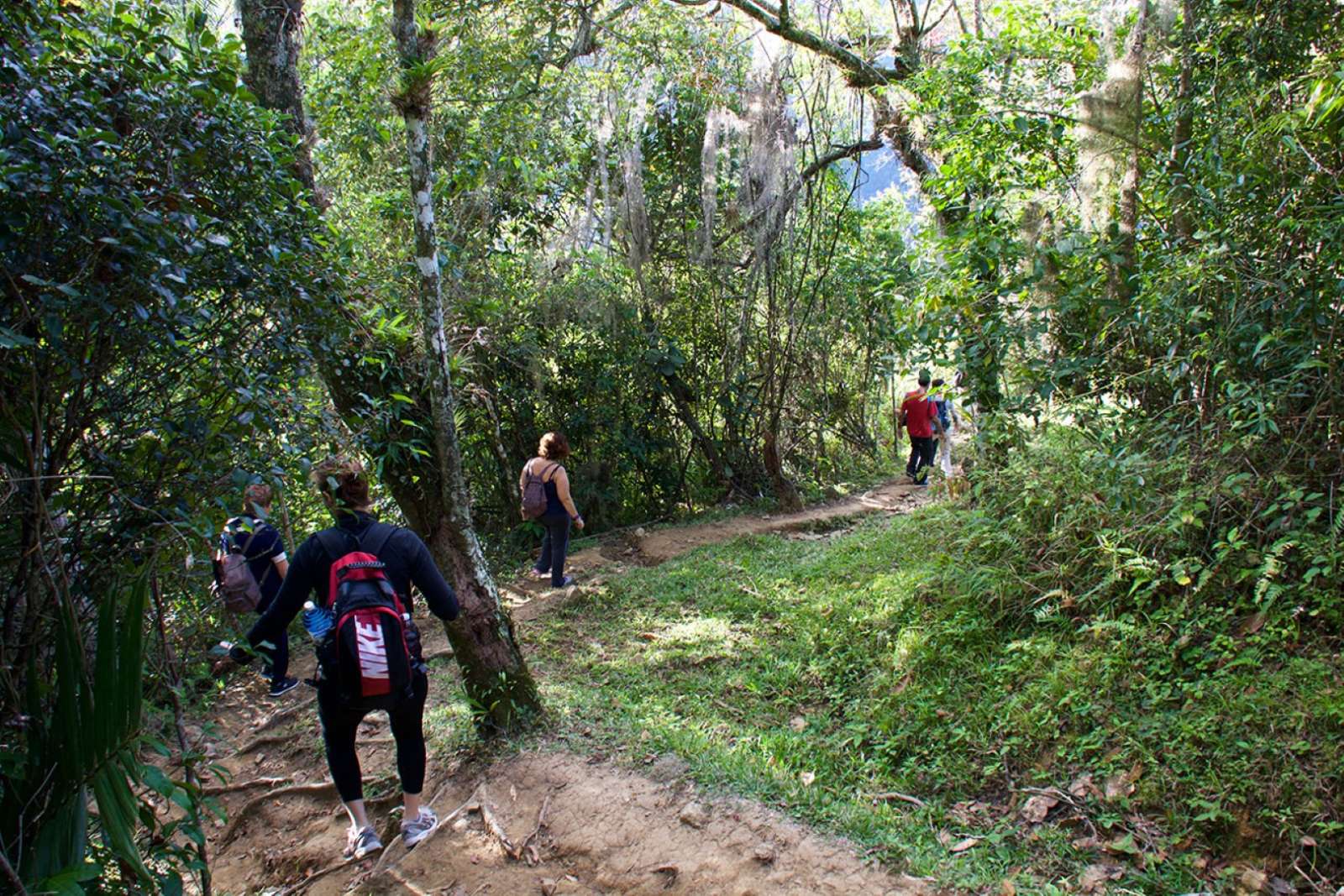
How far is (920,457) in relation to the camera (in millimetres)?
12250

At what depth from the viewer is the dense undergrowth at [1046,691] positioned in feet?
10.7

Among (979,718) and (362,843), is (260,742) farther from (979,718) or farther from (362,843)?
(979,718)

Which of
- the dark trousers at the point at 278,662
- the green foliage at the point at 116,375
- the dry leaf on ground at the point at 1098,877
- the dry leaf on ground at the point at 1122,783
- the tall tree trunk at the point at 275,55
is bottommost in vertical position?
the dry leaf on ground at the point at 1098,877

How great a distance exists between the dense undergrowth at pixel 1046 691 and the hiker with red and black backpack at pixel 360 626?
107cm

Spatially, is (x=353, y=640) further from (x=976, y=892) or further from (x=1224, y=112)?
(x=1224, y=112)

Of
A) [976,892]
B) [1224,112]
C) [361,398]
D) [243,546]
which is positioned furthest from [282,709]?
[1224,112]

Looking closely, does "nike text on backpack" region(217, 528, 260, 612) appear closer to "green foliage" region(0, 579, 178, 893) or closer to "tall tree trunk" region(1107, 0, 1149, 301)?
"green foliage" region(0, 579, 178, 893)

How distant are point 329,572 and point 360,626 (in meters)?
0.33

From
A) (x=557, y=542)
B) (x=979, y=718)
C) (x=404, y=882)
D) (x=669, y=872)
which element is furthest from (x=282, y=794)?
(x=979, y=718)

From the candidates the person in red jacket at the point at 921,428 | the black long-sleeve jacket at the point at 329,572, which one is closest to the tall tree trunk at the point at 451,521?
the black long-sleeve jacket at the point at 329,572

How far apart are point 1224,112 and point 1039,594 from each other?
314cm

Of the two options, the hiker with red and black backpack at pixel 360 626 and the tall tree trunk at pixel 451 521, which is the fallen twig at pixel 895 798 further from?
the hiker with red and black backpack at pixel 360 626

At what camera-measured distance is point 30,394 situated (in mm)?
2424

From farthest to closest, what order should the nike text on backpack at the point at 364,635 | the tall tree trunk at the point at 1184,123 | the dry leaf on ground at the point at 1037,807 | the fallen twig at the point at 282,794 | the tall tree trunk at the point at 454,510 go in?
the tall tree trunk at the point at 1184,123 → the fallen twig at the point at 282,794 → the tall tree trunk at the point at 454,510 → the dry leaf on ground at the point at 1037,807 → the nike text on backpack at the point at 364,635
